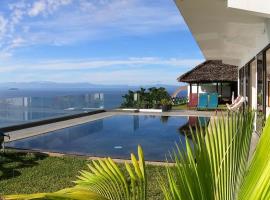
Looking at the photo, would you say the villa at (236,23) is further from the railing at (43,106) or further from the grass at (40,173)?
the railing at (43,106)

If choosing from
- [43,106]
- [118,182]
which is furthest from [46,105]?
[118,182]

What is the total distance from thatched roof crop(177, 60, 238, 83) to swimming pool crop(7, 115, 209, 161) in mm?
8796

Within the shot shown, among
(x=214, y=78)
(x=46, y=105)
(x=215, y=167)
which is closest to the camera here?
(x=215, y=167)

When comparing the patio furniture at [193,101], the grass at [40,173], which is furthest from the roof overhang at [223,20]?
the patio furniture at [193,101]

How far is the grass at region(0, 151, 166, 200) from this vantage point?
6355 mm

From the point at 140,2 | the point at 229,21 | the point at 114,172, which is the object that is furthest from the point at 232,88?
the point at 114,172

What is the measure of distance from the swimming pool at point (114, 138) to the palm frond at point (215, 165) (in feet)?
25.0

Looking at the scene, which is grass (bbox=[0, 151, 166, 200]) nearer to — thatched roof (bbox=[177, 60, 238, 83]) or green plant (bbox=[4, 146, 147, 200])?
green plant (bbox=[4, 146, 147, 200])

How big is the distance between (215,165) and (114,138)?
38.4 ft

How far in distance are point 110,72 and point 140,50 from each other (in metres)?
9.75

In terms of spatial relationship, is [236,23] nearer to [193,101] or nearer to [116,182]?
[116,182]

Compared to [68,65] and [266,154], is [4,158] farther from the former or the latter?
[68,65]

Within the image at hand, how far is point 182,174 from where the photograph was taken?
5.08ft

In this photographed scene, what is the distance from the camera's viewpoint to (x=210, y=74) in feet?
90.5
